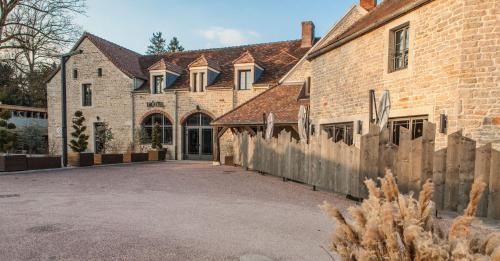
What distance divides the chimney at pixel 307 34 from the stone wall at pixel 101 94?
12.8m

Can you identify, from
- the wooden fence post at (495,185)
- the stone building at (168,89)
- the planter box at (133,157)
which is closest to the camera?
the wooden fence post at (495,185)

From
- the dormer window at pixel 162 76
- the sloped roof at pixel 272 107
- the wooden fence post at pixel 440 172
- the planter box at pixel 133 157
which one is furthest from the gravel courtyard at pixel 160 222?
the dormer window at pixel 162 76

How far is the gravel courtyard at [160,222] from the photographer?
382 cm

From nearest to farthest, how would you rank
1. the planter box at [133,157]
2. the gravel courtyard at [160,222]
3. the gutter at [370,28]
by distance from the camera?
the gravel courtyard at [160,222], the gutter at [370,28], the planter box at [133,157]

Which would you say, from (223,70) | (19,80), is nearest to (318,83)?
(223,70)

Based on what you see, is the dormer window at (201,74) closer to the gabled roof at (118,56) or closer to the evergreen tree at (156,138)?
the evergreen tree at (156,138)

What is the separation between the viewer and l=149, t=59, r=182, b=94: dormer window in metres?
20.2

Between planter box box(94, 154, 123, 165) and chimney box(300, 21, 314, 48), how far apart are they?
47.0 ft

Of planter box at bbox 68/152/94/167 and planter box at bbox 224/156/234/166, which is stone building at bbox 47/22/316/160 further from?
planter box at bbox 68/152/94/167

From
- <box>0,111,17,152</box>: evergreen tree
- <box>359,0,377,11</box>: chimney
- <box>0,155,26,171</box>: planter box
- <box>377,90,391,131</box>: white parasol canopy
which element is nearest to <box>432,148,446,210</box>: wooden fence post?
<box>377,90,391,131</box>: white parasol canopy

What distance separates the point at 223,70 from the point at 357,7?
10.0 metres

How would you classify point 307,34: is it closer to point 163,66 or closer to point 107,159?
point 163,66

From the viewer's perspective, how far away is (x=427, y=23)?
7.75 metres

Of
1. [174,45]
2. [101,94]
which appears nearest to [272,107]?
[101,94]
